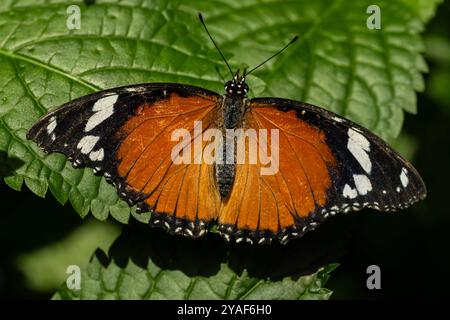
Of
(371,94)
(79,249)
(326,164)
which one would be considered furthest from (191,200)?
(79,249)

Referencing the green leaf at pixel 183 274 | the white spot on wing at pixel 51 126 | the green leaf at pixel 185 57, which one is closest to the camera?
the white spot on wing at pixel 51 126

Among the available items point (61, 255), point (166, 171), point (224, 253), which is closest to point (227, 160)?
point (166, 171)

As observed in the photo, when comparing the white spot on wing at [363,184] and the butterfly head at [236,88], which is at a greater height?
the butterfly head at [236,88]

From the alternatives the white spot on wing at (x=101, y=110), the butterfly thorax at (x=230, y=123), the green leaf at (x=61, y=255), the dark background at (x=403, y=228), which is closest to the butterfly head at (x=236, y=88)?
the butterfly thorax at (x=230, y=123)

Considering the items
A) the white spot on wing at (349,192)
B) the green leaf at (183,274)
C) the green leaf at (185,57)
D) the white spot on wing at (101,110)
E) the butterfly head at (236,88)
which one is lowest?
the green leaf at (183,274)

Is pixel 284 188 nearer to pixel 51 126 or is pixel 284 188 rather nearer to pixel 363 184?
pixel 363 184

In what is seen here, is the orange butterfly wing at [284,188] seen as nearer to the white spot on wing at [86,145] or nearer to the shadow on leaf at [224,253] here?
the shadow on leaf at [224,253]
